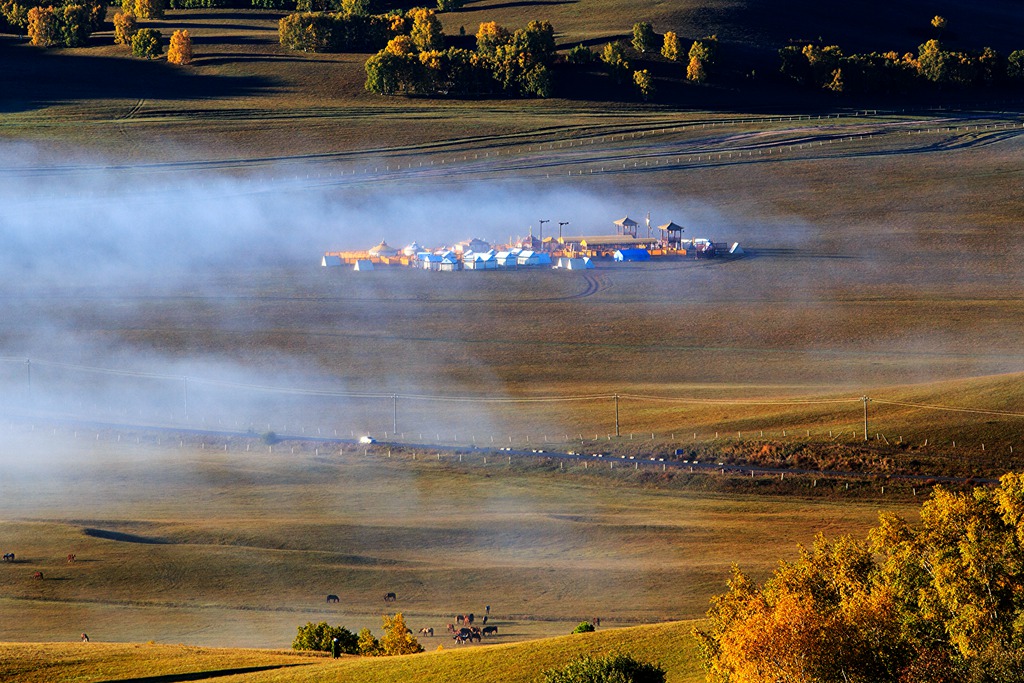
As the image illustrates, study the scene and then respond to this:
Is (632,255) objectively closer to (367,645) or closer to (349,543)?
(349,543)

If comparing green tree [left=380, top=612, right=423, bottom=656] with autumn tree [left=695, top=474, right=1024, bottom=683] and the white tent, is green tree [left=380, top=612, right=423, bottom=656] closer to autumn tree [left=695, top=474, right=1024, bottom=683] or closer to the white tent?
autumn tree [left=695, top=474, right=1024, bottom=683]

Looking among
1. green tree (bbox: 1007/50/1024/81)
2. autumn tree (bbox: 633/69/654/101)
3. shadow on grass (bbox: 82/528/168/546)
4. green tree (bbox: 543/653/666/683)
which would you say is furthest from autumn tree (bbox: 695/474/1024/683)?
green tree (bbox: 1007/50/1024/81)

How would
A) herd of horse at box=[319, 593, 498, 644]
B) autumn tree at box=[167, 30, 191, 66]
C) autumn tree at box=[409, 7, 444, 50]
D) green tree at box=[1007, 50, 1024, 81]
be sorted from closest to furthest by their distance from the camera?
herd of horse at box=[319, 593, 498, 644] → autumn tree at box=[167, 30, 191, 66] → autumn tree at box=[409, 7, 444, 50] → green tree at box=[1007, 50, 1024, 81]

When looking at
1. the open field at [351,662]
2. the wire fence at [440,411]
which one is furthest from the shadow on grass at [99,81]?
the open field at [351,662]

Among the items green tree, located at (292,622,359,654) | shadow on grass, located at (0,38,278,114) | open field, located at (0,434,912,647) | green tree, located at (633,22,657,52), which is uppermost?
green tree, located at (633,22,657,52)

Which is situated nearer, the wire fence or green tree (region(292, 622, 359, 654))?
green tree (region(292, 622, 359, 654))

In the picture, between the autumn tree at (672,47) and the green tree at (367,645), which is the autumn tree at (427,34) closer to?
the autumn tree at (672,47)
